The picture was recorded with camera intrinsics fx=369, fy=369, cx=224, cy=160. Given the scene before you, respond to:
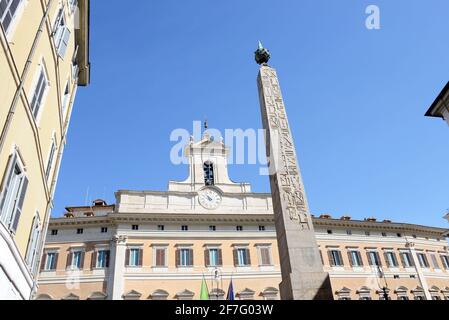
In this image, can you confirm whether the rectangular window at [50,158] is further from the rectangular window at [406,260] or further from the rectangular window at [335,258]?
the rectangular window at [406,260]

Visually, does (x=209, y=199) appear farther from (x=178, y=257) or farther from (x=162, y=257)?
(x=162, y=257)

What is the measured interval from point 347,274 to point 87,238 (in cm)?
1901

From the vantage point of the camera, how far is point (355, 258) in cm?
2844

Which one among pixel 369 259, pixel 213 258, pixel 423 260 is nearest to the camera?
pixel 213 258

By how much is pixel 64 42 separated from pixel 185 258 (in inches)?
696

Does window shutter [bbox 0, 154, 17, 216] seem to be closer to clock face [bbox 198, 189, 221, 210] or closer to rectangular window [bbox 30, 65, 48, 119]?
rectangular window [bbox 30, 65, 48, 119]

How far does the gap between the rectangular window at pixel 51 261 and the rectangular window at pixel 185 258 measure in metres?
8.14

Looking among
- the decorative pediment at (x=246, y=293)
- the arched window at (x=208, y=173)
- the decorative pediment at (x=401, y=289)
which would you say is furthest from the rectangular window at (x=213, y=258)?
the decorative pediment at (x=401, y=289)

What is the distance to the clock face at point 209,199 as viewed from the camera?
1091 inches

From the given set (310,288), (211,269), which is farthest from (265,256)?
(310,288)
